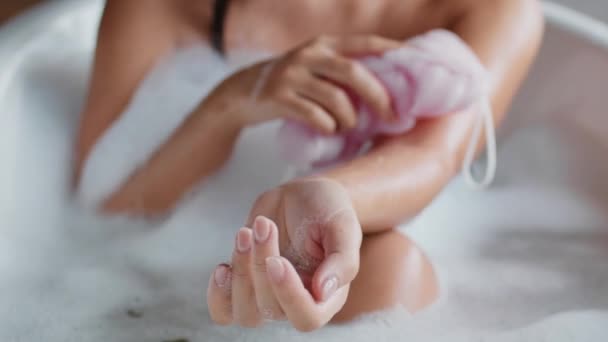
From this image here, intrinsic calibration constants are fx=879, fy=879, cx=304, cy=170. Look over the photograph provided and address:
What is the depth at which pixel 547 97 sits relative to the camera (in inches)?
55.4

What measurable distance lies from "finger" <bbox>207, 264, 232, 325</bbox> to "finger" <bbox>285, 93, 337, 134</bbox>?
338mm

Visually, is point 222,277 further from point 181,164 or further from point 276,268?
point 181,164

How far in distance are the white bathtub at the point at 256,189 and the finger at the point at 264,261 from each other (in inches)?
7.6

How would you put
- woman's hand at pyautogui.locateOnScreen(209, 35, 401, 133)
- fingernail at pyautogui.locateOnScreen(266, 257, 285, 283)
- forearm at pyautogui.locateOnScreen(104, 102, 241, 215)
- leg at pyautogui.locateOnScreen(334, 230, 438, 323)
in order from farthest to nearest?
forearm at pyautogui.locateOnScreen(104, 102, 241, 215) → woman's hand at pyautogui.locateOnScreen(209, 35, 401, 133) → leg at pyautogui.locateOnScreen(334, 230, 438, 323) → fingernail at pyautogui.locateOnScreen(266, 257, 285, 283)

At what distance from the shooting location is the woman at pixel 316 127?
70 centimetres

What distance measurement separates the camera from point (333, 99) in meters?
1.01

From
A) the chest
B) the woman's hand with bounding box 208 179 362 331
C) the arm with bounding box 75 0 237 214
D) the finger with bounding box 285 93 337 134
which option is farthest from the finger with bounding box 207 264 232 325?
the chest

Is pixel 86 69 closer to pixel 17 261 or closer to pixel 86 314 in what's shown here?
pixel 17 261

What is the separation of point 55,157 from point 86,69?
0.18m

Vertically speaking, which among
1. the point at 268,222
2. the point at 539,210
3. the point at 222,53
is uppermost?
the point at 268,222

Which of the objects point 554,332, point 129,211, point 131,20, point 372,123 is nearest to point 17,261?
point 129,211

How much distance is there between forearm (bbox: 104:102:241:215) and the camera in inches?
44.2

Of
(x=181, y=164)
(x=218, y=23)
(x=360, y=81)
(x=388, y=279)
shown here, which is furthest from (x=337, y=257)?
(x=218, y=23)

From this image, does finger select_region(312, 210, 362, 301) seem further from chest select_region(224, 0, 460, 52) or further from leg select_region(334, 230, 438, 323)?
chest select_region(224, 0, 460, 52)
